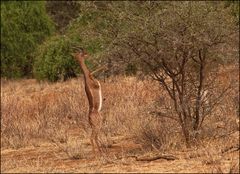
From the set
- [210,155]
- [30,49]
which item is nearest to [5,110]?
[210,155]

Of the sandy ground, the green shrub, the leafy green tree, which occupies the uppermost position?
the leafy green tree

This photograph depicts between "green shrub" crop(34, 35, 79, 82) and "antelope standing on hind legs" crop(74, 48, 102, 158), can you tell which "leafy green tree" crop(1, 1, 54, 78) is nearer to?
"green shrub" crop(34, 35, 79, 82)

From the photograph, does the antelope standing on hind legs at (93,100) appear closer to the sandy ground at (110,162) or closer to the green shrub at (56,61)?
the sandy ground at (110,162)

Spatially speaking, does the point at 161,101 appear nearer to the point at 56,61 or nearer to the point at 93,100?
the point at 93,100

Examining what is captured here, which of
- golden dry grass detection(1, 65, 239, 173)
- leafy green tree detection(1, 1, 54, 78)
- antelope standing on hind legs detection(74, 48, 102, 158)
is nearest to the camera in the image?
golden dry grass detection(1, 65, 239, 173)

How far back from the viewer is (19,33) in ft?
101

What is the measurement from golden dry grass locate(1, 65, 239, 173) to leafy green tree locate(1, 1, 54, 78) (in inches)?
578

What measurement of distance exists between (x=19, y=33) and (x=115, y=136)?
19.7 metres

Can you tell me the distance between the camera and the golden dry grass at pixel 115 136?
8891 mm

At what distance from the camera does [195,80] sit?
9844mm

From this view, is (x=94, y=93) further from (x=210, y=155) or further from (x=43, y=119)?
(x=43, y=119)

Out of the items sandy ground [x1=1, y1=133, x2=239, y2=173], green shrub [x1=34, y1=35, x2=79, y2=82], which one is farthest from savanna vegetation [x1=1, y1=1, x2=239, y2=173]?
green shrub [x1=34, y1=35, x2=79, y2=82]

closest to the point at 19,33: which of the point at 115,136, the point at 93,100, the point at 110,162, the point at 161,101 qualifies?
the point at 115,136

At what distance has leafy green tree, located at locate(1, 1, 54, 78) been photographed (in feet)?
99.6
